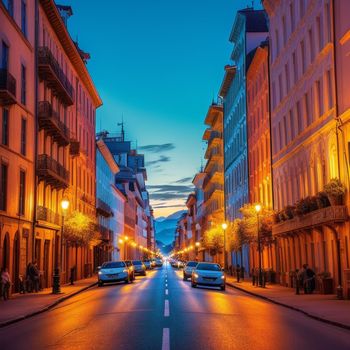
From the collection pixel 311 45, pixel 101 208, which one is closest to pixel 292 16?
pixel 311 45

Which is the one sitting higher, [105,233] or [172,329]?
[105,233]

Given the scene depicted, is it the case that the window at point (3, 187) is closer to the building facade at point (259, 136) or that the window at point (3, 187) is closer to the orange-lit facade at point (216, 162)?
the building facade at point (259, 136)

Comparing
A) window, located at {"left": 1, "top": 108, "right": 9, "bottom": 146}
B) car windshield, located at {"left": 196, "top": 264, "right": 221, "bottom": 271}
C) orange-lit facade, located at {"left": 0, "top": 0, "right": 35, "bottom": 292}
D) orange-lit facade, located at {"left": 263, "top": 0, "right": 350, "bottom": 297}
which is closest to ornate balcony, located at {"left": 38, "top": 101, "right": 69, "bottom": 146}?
orange-lit facade, located at {"left": 0, "top": 0, "right": 35, "bottom": 292}

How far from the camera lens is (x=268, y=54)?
48.4 meters

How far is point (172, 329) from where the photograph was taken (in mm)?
15977

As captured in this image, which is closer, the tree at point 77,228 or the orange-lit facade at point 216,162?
the tree at point 77,228

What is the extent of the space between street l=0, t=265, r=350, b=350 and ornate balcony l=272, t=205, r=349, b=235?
599 cm

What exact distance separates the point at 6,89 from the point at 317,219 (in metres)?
15.1

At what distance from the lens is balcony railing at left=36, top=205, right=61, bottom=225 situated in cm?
3962

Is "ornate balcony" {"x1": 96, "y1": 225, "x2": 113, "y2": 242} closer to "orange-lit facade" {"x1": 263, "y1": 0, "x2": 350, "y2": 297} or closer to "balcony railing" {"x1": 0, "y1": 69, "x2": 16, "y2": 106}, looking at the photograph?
"orange-lit facade" {"x1": 263, "y1": 0, "x2": 350, "y2": 297}

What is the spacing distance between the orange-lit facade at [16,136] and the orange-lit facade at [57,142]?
1.77 meters

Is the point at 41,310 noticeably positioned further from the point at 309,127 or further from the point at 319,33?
the point at 319,33

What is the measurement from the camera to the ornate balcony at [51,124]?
133ft

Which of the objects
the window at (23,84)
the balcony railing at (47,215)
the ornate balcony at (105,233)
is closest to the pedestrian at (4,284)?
the balcony railing at (47,215)
